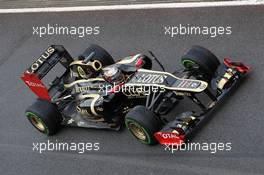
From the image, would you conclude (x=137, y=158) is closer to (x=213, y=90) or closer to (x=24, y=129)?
(x=213, y=90)

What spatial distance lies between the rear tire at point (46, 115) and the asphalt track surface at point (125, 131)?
21 centimetres

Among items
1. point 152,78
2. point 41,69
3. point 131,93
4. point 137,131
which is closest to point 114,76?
point 131,93

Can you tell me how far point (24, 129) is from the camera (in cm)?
904

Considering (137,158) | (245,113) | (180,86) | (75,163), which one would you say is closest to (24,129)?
(75,163)

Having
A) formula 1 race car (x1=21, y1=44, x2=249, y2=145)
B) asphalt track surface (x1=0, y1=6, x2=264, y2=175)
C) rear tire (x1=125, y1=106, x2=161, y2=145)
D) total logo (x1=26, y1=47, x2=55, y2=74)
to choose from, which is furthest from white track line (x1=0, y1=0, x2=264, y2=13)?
rear tire (x1=125, y1=106, x2=161, y2=145)

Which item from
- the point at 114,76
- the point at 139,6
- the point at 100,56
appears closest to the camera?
the point at 114,76

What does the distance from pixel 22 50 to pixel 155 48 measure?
2.91 meters

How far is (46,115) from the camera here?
836cm

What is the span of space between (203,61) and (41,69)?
8.63 feet

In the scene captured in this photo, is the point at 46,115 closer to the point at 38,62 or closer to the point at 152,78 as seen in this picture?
the point at 38,62

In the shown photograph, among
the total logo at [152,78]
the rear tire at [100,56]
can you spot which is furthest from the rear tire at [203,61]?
the rear tire at [100,56]

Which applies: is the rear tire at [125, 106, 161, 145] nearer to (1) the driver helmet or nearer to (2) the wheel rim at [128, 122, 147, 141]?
(2) the wheel rim at [128, 122, 147, 141]

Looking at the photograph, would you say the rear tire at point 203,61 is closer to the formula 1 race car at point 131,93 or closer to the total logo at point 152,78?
the formula 1 race car at point 131,93

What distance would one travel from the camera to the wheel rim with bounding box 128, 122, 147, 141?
7666 millimetres
